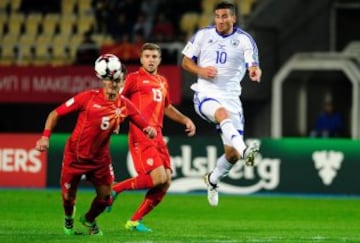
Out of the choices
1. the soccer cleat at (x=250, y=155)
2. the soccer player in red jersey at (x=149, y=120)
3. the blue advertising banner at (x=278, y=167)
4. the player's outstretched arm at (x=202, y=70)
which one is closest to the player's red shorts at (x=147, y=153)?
the soccer player in red jersey at (x=149, y=120)

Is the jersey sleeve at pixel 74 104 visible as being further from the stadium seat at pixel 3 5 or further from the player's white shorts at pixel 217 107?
the stadium seat at pixel 3 5

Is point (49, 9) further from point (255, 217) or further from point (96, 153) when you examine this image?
point (96, 153)

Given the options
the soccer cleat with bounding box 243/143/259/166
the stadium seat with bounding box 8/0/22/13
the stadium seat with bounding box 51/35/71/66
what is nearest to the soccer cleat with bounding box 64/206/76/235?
the soccer cleat with bounding box 243/143/259/166

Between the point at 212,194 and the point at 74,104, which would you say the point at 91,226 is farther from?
the point at 212,194

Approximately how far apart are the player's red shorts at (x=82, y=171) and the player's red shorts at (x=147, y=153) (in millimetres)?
1645

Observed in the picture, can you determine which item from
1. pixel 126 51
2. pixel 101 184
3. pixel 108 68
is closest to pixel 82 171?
pixel 101 184

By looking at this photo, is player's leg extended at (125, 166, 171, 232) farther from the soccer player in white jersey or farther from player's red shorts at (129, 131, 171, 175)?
the soccer player in white jersey

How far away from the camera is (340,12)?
3306cm

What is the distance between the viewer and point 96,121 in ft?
43.9

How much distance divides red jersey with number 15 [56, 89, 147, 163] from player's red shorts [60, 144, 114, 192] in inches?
2.0

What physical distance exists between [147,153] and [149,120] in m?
0.44

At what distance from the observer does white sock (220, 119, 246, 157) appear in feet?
45.6

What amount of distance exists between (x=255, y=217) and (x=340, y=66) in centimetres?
1030

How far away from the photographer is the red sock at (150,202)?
14859 mm
